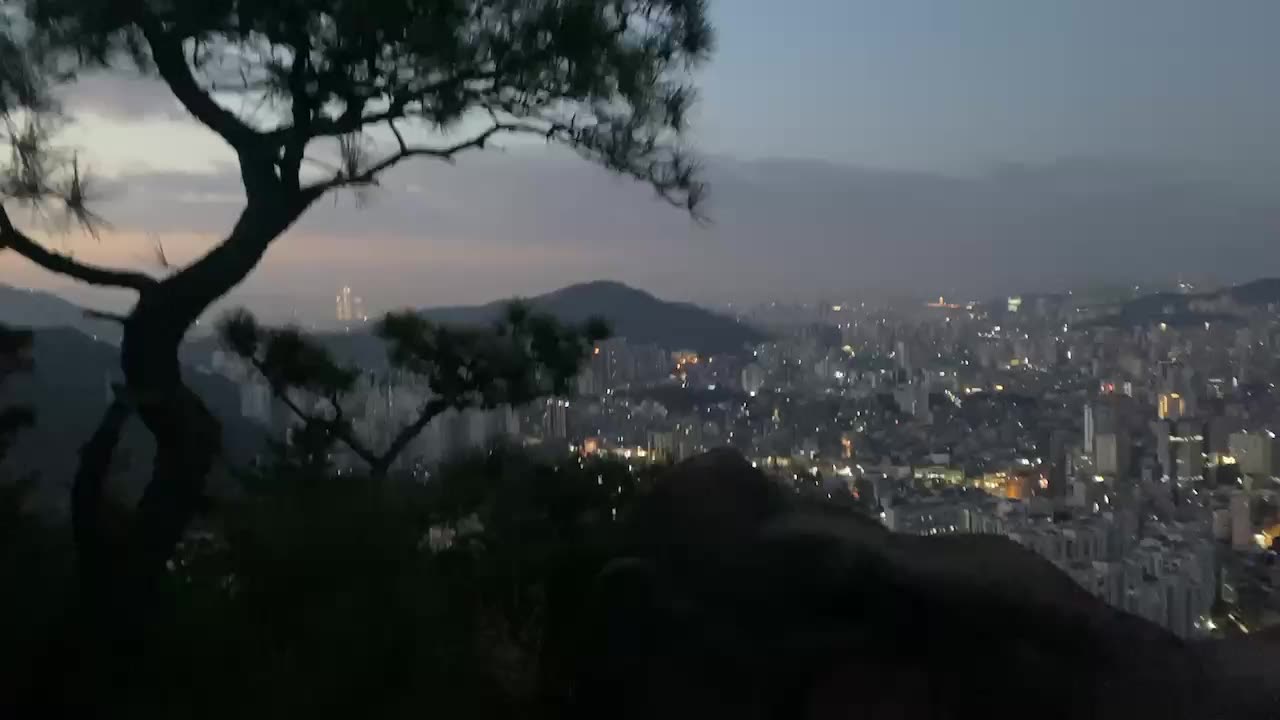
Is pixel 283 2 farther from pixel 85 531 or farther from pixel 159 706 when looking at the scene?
pixel 159 706

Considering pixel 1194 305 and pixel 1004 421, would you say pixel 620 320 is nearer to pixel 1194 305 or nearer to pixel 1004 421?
pixel 1004 421

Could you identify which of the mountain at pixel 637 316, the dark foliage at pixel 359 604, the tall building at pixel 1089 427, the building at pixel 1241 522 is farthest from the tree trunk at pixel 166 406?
the building at pixel 1241 522

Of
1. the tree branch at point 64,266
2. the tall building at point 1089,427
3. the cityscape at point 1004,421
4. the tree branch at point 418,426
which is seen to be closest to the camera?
the tree branch at point 64,266

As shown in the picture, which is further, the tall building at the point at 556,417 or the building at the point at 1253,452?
the tall building at the point at 556,417

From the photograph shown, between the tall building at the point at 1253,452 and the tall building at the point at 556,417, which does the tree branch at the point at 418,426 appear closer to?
the tall building at the point at 556,417

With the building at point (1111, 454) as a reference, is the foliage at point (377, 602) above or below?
below

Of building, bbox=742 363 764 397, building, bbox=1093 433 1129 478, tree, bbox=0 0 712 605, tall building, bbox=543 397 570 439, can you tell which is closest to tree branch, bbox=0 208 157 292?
tree, bbox=0 0 712 605

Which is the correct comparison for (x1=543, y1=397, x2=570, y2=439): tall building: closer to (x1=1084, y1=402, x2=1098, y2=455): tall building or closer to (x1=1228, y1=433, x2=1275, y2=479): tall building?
(x1=1084, y1=402, x2=1098, y2=455): tall building
